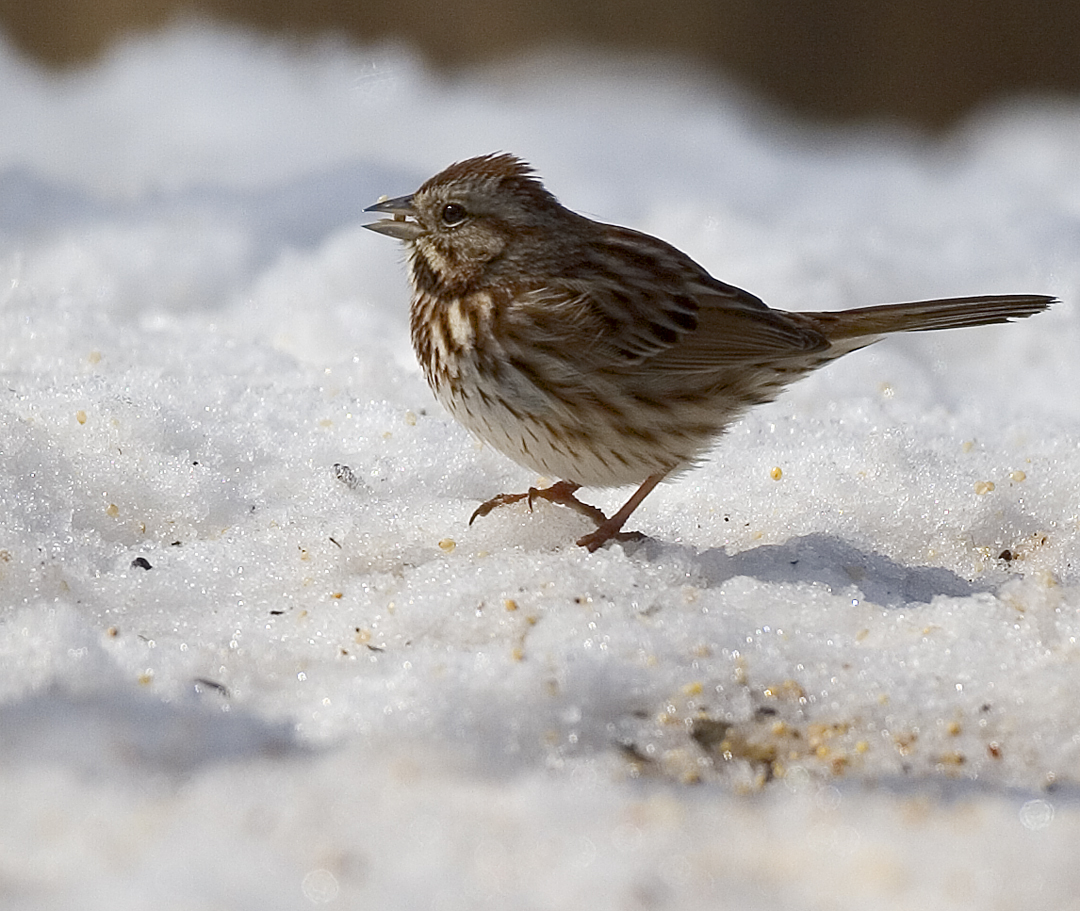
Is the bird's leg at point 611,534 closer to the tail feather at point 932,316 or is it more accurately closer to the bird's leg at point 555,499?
the bird's leg at point 555,499

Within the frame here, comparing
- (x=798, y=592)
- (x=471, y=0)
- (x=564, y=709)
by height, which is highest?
(x=471, y=0)

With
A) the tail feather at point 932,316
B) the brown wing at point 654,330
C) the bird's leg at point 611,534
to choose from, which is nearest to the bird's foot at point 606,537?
the bird's leg at point 611,534

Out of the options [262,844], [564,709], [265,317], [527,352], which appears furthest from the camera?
[265,317]

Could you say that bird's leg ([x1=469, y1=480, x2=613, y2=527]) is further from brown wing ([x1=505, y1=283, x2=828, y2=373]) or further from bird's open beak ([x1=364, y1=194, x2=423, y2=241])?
bird's open beak ([x1=364, y1=194, x2=423, y2=241])

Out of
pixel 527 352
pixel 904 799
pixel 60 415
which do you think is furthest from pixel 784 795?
pixel 60 415

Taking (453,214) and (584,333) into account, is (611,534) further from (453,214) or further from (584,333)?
(453,214)

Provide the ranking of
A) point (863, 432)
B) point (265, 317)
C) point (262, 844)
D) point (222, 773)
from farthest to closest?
point (265, 317) → point (863, 432) → point (222, 773) → point (262, 844)

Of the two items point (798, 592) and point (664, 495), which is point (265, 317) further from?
point (798, 592)
